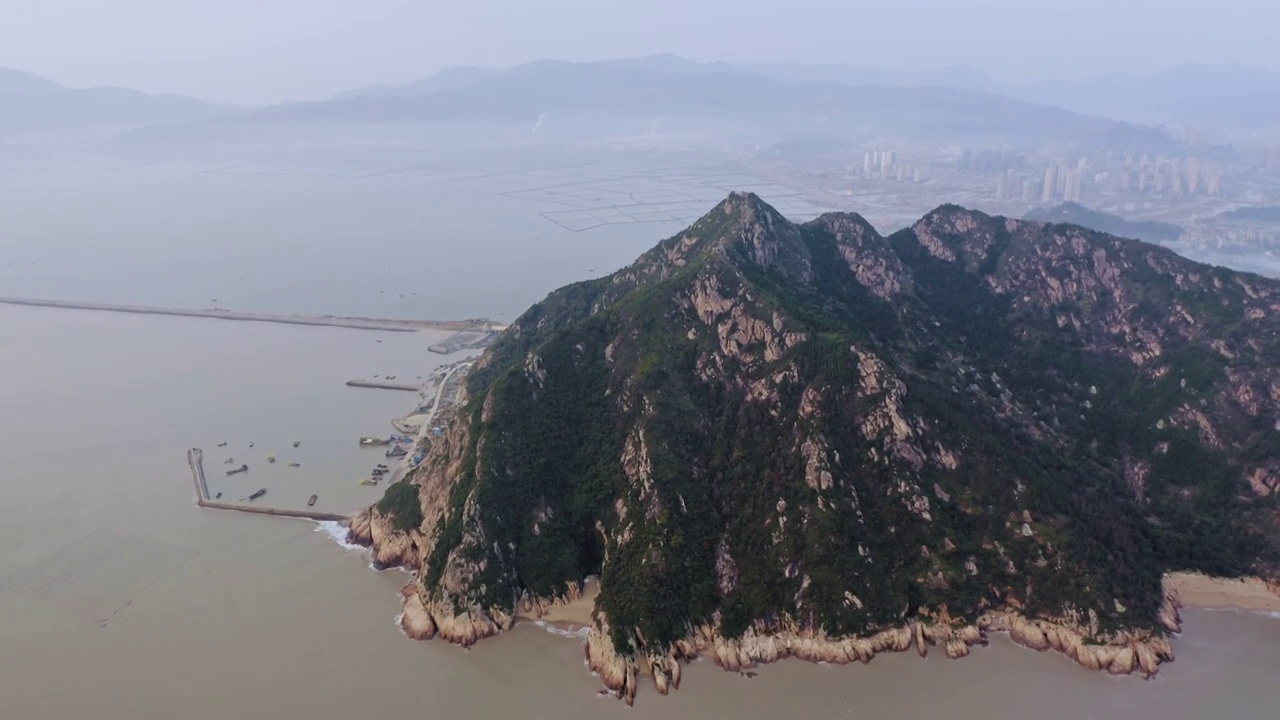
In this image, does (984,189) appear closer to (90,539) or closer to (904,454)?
(904,454)

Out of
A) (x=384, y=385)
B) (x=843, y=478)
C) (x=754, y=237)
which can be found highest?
(x=754, y=237)

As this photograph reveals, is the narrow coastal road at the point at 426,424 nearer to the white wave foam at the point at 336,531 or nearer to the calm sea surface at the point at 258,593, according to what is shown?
the calm sea surface at the point at 258,593

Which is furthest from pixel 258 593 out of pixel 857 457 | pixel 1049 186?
pixel 1049 186

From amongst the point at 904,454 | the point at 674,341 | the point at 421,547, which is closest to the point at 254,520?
the point at 421,547

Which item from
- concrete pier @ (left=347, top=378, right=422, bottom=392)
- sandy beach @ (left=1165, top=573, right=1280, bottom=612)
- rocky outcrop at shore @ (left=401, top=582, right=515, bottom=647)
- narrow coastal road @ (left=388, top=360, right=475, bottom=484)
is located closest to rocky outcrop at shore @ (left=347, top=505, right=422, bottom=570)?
rocky outcrop at shore @ (left=401, top=582, right=515, bottom=647)

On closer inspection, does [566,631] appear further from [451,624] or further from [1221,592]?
[1221,592]

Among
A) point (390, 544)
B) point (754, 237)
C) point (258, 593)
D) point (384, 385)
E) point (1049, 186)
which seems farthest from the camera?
point (1049, 186)

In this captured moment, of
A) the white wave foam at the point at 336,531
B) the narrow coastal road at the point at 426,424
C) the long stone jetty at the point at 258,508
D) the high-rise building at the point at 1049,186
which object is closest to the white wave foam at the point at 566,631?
the white wave foam at the point at 336,531
